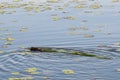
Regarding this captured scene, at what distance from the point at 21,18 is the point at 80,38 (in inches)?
200

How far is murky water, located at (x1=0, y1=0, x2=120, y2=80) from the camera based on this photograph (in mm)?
9898

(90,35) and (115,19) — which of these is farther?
(115,19)

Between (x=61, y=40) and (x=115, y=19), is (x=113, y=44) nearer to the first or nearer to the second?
(x=61, y=40)

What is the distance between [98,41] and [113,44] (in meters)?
0.74

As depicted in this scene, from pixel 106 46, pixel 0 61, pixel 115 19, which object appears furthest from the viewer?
pixel 115 19

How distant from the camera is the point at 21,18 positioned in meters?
17.2

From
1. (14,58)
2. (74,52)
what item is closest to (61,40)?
(74,52)

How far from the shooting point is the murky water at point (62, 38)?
990 centimetres

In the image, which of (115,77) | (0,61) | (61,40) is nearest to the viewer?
(115,77)

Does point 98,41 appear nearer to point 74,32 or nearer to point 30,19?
point 74,32

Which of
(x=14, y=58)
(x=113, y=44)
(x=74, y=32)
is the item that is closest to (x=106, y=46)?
(x=113, y=44)

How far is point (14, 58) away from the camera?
11242 millimetres

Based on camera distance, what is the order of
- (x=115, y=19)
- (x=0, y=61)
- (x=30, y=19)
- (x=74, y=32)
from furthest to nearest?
(x=30, y=19) → (x=115, y=19) → (x=74, y=32) → (x=0, y=61)

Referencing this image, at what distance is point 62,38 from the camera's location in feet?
43.9
